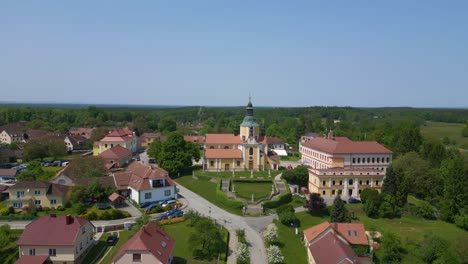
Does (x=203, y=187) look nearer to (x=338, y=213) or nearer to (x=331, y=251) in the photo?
(x=338, y=213)

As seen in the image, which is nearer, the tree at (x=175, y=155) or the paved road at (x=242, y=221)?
the paved road at (x=242, y=221)

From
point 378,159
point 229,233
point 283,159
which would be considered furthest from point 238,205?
point 283,159

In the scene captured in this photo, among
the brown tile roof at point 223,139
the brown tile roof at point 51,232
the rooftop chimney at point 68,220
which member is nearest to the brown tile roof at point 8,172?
the brown tile roof at point 51,232

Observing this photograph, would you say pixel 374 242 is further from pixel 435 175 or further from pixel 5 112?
pixel 5 112

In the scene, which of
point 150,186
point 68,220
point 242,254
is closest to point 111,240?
point 68,220

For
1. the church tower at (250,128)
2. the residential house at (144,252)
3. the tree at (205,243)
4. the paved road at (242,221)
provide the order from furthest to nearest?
1. the church tower at (250,128)
2. the paved road at (242,221)
3. the tree at (205,243)
4. the residential house at (144,252)

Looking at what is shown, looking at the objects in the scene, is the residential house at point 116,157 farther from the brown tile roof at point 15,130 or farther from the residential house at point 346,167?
the brown tile roof at point 15,130
